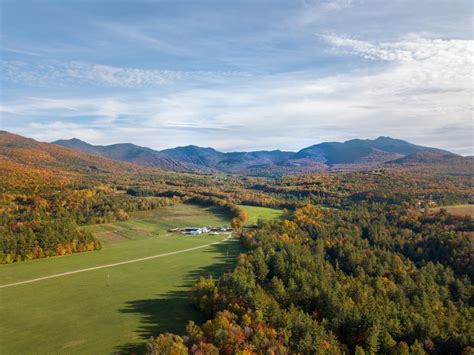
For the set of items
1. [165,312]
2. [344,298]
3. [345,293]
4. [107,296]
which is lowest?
[165,312]

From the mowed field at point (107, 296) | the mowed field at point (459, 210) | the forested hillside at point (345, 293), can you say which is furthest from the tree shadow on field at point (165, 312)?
the mowed field at point (459, 210)

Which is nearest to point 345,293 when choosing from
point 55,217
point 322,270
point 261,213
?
point 322,270

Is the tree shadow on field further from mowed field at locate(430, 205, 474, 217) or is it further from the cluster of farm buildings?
mowed field at locate(430, 205, 474, 217)

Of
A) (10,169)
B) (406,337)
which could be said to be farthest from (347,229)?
(10,169)

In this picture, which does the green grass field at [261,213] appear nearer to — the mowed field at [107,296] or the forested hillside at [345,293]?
the forested hillside at [345,293]

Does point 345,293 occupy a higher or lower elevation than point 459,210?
lower

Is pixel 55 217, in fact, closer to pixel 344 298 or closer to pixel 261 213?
pixel 261 213

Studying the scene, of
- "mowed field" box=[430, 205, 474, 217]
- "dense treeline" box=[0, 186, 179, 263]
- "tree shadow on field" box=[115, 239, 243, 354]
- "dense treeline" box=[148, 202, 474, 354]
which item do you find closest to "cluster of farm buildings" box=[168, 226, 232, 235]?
"dense treeline" box=[148, 202, 474, 354]

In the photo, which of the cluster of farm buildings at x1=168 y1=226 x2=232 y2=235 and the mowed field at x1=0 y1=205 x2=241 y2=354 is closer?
the mowed field at x1=0 y1=205 x2=241 y2=354
